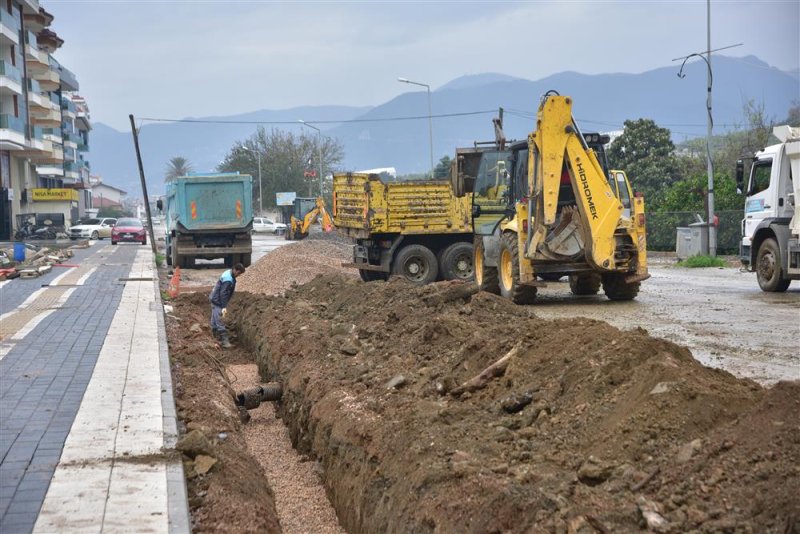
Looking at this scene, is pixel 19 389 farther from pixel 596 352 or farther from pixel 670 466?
pixel 670 466

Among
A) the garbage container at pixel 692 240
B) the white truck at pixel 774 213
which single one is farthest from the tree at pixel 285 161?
the white truck at pixel 774 213

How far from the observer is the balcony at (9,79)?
5347cm

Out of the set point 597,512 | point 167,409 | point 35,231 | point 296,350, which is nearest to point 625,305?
point 296,350

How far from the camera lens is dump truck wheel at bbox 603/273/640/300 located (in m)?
15.9

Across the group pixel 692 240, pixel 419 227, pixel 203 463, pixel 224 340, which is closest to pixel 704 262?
pixel 692 240

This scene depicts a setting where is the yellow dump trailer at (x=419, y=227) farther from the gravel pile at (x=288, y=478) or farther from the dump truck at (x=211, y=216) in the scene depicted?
the gravel pile at (x=288, y=478)

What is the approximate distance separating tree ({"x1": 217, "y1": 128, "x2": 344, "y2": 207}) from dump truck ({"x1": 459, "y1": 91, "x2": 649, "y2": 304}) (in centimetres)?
7282

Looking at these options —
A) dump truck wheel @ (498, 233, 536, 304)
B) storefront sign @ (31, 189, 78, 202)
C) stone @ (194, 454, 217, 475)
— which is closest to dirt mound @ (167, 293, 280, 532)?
stone @ (194, 454, 217, 475)

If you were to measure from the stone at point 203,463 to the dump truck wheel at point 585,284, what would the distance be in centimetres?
1044

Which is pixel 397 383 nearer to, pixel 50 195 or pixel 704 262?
pixel 704 262

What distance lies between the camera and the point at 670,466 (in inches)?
191

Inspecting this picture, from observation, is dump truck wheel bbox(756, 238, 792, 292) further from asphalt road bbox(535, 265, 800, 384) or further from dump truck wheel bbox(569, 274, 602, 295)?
dump truck wheel bbox(569, 274, 602, 295)

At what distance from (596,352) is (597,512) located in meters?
2.54

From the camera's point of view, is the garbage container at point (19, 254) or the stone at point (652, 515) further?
the garbage container at point (19, 254)
